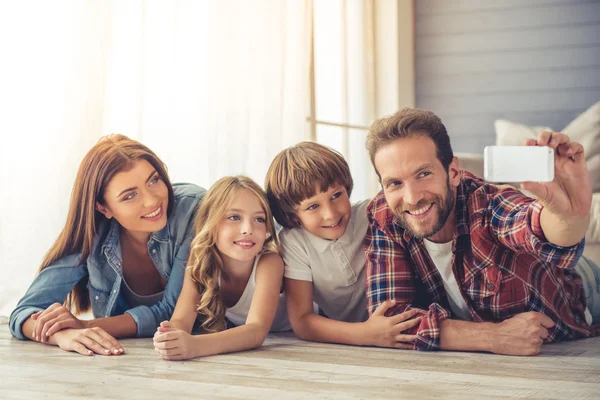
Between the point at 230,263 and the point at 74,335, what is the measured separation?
18.4 inches

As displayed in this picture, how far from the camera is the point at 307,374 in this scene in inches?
57.1

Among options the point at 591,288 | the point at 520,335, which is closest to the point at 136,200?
the point at 520,335

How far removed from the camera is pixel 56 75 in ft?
6.83

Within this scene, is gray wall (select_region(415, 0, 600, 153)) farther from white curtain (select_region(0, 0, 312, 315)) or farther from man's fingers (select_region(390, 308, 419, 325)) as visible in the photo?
man's fingers (select_region(390, 308, 419, 325))

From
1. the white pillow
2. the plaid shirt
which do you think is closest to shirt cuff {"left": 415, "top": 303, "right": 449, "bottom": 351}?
the plaid shirt

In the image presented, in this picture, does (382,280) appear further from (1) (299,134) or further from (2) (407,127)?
(1) (299,134)

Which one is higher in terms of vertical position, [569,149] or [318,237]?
[569,149]

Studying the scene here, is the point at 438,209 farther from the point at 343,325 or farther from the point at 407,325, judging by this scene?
the point at 343,325

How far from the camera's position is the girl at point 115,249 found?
1888 millimetres

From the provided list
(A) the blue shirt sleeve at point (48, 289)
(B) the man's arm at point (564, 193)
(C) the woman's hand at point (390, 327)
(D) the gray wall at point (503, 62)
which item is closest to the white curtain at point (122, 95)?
(A) the blue shirt sleeve at point (48, 289)

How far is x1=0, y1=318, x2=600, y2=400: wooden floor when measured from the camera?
1.29 metres

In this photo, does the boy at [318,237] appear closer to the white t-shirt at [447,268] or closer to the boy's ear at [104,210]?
the white t-shirt at [447,268]

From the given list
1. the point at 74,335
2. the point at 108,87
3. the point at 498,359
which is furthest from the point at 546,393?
the point at 108,87

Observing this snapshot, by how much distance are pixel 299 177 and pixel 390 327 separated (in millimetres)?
459
